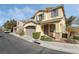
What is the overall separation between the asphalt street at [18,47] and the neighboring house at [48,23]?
0.27 meters

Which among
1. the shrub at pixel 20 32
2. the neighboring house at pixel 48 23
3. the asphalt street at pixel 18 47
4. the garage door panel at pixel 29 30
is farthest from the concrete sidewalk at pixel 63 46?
the shrub at pixel 20 32

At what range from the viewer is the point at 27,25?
5750 millimetres

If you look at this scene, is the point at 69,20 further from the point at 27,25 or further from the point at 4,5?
the point at 4,5

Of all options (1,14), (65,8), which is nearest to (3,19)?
(1,14)

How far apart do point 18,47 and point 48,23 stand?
2.75 ft

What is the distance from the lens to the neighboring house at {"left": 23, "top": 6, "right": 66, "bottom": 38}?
18.4ft

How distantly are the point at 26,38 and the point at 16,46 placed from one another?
311mm

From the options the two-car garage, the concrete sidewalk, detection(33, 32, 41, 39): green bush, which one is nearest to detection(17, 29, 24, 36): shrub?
the two-car garage

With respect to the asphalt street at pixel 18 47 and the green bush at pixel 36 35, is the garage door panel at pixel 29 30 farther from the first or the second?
the asphalt street at pixel 18 47

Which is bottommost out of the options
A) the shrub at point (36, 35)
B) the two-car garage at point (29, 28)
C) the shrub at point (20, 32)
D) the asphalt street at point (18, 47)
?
the asphalt street at point (18, 47)

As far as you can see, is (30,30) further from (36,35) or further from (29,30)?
(36,35)

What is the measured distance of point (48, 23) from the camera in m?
5.66

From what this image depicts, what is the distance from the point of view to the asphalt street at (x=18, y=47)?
18.3ft

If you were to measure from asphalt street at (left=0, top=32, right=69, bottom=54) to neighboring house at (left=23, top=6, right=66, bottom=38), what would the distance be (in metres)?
0.27
